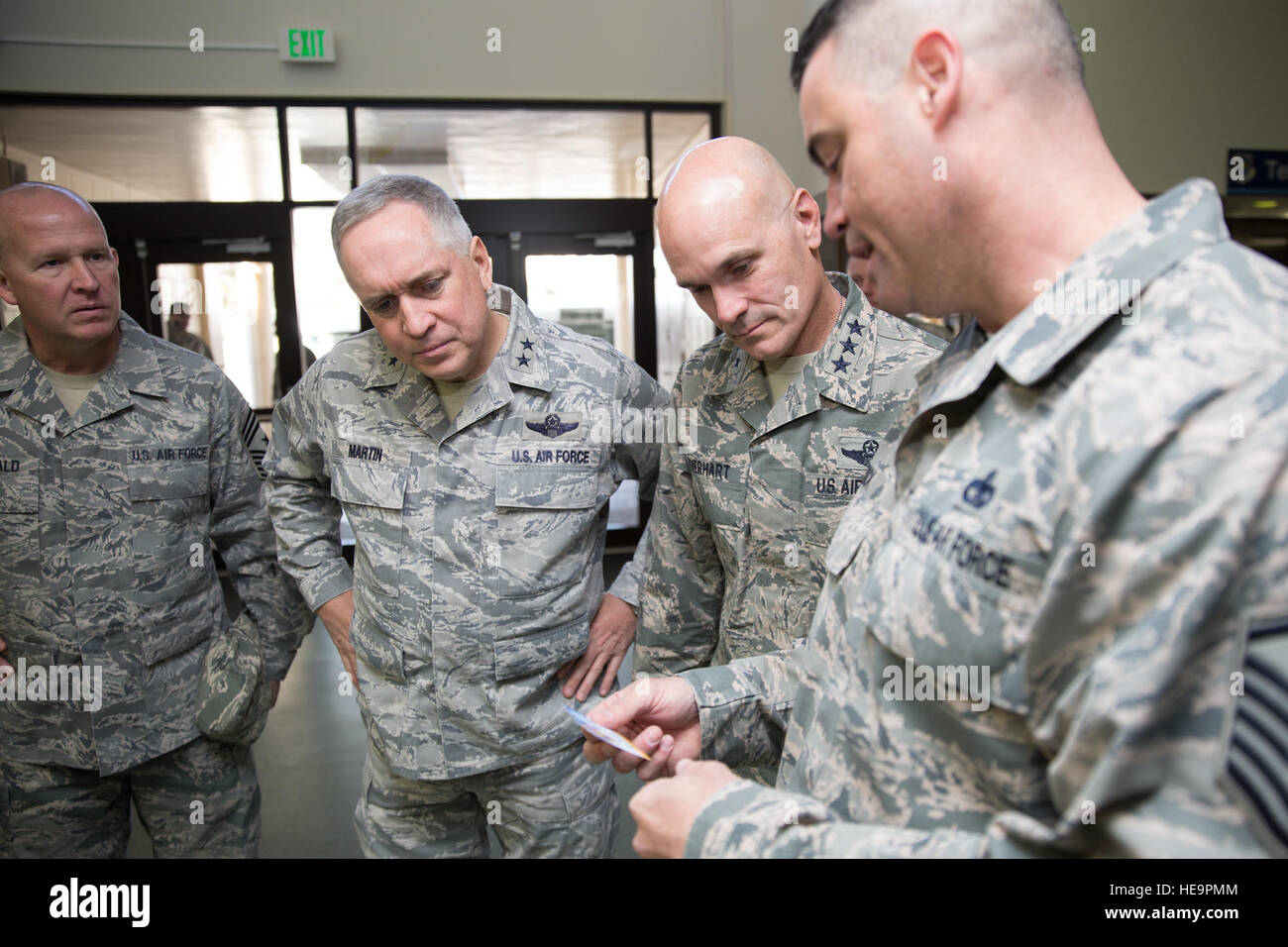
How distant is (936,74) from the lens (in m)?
0.75

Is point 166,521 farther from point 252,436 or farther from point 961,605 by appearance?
point 961,605

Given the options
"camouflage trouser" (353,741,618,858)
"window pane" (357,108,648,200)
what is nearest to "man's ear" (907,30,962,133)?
"camouflage trouser" (353,741,618,858)

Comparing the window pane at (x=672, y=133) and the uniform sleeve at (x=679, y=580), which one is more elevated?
the window pane at (x=672, y=133)

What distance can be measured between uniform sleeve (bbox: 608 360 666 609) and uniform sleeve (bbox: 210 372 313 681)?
3.00ft

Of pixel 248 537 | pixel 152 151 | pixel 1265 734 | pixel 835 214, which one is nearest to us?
pixel 1265 734

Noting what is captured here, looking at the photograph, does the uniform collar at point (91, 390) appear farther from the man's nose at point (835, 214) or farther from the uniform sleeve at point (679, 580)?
the man's nose at point (835, 214)

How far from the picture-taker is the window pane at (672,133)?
5.67m

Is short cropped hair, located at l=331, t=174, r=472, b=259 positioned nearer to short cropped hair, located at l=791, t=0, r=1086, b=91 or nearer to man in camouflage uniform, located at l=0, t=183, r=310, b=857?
man in camouflage uniform, located at l=0, t=183, r=310, b=857

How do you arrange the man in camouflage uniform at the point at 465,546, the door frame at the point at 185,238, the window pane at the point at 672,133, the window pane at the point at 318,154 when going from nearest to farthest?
the man in camouflage uniform at the point at 465,546 → the door frame at the point at 185,238 → the window pane at the point at 318,154 → the window pane at the point at 672,133

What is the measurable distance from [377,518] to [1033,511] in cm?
142

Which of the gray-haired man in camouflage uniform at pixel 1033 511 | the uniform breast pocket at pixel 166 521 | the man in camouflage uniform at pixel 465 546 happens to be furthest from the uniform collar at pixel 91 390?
the gray-haired man in camouflage uniform at pixel 1033 511

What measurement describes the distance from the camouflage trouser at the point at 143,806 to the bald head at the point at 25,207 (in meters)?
1.26

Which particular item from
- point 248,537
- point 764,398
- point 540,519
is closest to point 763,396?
point 764,398

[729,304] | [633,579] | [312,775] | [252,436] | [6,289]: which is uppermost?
[6,289]
